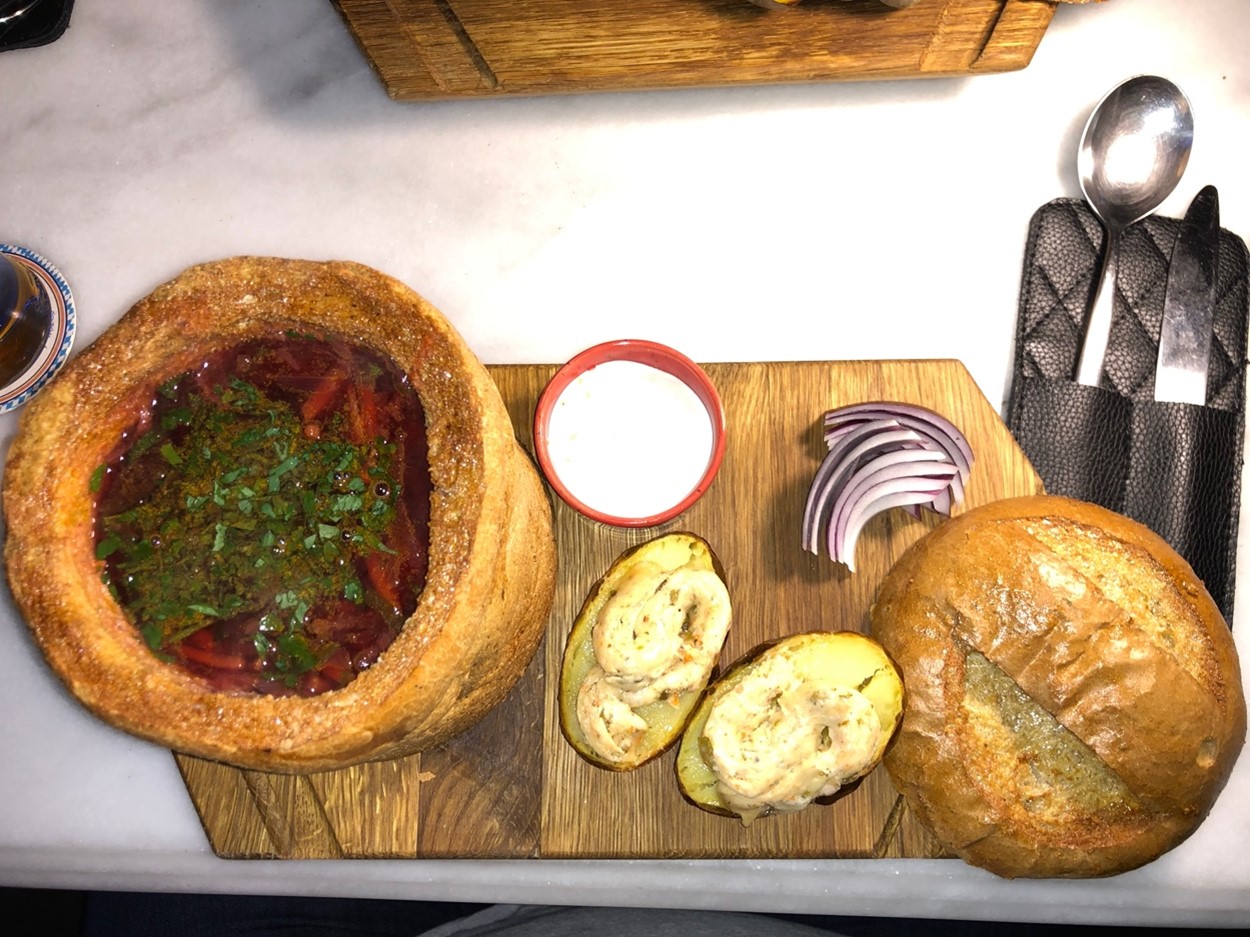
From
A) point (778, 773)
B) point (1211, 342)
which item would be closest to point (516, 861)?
point (778, 773)

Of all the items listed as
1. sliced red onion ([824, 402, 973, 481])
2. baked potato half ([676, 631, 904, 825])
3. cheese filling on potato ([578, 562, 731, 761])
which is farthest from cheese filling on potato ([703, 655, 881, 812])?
sliced red onion ([824, 402, 973, 481])

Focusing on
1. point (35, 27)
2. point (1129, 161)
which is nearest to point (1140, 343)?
point (1129, 161)

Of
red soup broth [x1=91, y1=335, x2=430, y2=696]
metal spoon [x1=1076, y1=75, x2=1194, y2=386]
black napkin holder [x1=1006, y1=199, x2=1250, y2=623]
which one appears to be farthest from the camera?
metal spoon [x1=1076, y1=75, x2=1194, y2=386]

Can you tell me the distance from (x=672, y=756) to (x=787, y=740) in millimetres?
376

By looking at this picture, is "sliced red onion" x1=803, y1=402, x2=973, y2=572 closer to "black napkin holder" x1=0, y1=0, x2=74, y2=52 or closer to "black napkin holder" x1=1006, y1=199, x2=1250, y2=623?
"black napkin holder" x1=1006, y1=199, x2=1250, y2=623

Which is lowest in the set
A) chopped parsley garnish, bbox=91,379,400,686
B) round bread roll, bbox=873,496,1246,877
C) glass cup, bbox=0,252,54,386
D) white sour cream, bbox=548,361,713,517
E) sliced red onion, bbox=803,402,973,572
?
round bread roll, bbox=873,496,1246,877

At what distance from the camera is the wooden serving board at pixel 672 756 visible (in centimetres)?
223

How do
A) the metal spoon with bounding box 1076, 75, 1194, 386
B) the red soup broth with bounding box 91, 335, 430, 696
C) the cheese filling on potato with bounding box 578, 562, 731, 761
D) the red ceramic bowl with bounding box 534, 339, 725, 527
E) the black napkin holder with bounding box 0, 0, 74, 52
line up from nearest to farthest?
1. the red soup broth with bounding box 91, 335, 430, 696
2. the cheese filling on potato with bounding box 578, 562, 731, 761
3. the red ceramic bowl with bounding box 534, 339, 725, 527
4. the metal spoon with bounding box 1076, 75, 1194, 386
5. the black napkin holder with bounding box 0, 0, 74, 52

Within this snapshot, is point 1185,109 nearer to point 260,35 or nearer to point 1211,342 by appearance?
point 1211,342

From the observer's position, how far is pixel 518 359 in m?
2.74

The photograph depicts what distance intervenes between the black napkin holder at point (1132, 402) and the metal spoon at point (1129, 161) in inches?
1.7

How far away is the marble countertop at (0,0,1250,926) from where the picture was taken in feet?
8.63

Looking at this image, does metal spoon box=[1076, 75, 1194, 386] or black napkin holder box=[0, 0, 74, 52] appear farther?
black napkin holder box=[0, 0, 74, 52]

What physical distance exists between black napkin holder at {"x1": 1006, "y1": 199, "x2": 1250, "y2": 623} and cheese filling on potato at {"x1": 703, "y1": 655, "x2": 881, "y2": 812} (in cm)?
87
